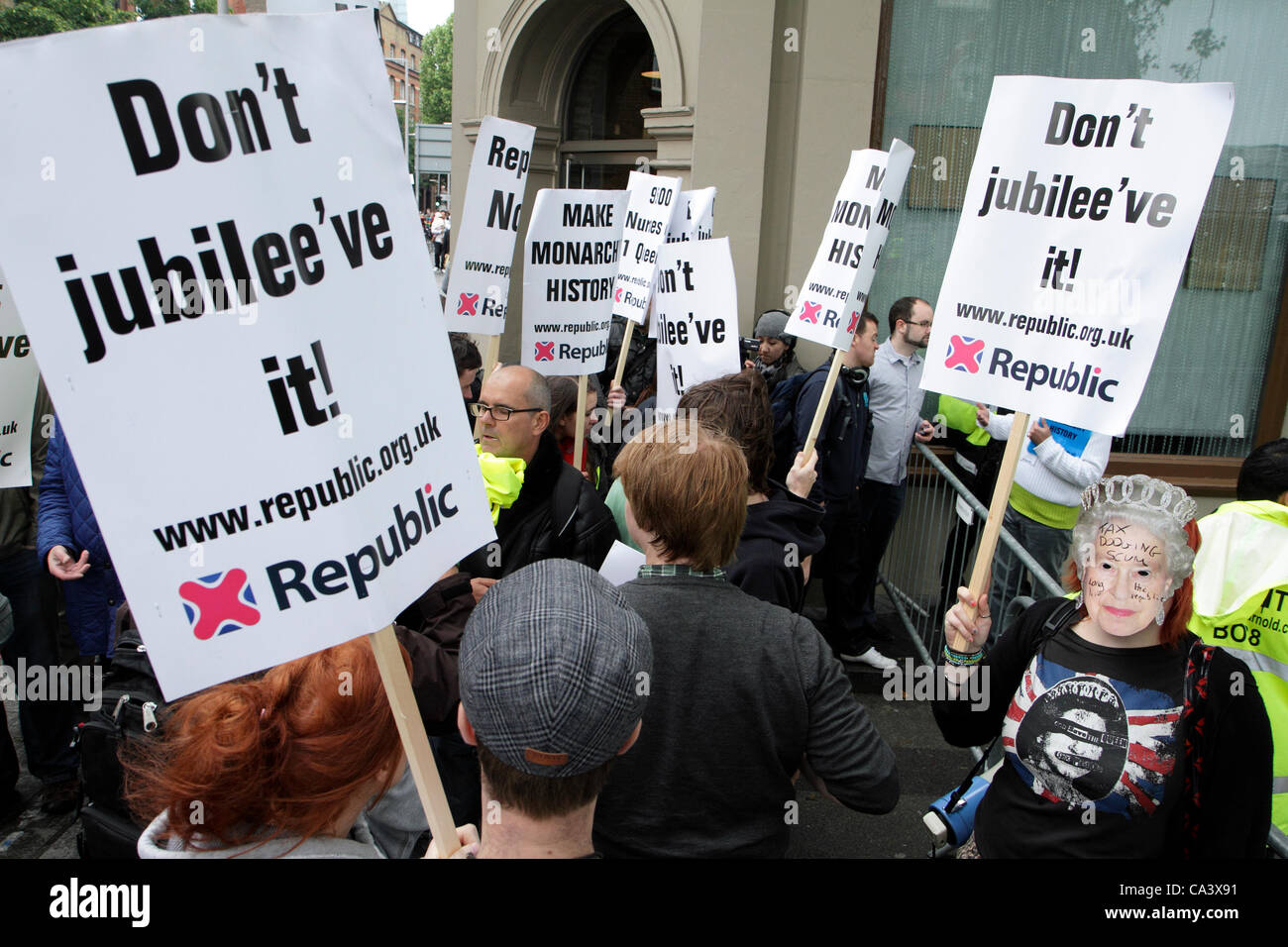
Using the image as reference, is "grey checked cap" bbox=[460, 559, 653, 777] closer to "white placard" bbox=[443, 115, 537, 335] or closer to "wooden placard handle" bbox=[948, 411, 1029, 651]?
"wooden placard handle" bbox=[948, 411, 1029, 651]

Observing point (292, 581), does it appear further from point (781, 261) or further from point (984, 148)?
point (781, 261)

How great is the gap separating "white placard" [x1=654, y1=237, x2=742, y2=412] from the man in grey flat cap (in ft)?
11.7

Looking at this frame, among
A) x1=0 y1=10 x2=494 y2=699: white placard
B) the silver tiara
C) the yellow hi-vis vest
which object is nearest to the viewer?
x1=0 y1=10 x2=494 y2=699: white placard

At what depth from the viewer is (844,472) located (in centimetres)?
569

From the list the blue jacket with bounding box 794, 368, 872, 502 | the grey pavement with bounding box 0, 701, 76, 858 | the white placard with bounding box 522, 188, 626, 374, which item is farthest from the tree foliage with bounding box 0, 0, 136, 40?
the grey pavement with bounding box 0, 701, 76, 858

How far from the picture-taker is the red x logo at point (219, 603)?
1.61 meters

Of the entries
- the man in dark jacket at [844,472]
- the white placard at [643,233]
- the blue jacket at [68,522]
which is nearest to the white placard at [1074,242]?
the man in dark jacket at [844,472]

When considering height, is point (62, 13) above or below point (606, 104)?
above

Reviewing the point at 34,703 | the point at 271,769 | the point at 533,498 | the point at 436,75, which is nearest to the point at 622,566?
the point at 533,498

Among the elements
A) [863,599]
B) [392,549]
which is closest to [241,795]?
[392,549]

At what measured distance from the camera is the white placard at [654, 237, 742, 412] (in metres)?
5.06

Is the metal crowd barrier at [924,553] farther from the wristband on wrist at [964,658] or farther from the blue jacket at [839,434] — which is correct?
the wristband on wrist at [964,658]

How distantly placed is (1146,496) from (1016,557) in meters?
2.90

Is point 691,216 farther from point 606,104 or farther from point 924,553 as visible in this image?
point 606,104
